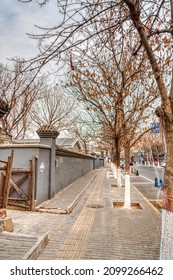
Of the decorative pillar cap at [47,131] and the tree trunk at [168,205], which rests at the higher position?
the decorative pillar cap at [47,131]

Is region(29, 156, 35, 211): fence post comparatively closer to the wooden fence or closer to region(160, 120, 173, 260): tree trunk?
the wooden fence

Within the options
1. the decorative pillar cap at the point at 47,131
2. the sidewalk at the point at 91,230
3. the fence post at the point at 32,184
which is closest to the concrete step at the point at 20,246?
the sidewalk at the point at 91,230

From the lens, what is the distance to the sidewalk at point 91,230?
4086mm

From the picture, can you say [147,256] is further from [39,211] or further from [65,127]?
[65,127]

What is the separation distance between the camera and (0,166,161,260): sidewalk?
161 inches

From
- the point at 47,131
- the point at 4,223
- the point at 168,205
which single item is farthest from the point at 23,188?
the point at 168,205

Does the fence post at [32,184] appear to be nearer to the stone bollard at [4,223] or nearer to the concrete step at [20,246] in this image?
the stone bollard at [4,223]

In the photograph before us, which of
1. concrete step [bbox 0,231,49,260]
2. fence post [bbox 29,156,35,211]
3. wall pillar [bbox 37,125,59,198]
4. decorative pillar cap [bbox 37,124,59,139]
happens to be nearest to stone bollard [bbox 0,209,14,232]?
concrete step [bbox 0,231,49,260]

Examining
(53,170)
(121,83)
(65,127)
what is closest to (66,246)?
(53,170)

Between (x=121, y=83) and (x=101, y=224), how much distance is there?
622cm

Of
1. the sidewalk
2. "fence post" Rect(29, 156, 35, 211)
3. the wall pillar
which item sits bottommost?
the sidewalk

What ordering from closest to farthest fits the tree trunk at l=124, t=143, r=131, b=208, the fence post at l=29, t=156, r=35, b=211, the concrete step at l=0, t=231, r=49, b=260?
the concrete step at l=0, t=231, r=49, b=260
the fence post at l=29, t=156, r=35, b=211
the tree trunk at l=124, t=143, r=131, b=208

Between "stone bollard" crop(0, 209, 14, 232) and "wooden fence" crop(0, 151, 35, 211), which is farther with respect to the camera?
→ "wooden fence" crop(0, 151, 35, 211)

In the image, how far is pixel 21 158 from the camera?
7.80m
